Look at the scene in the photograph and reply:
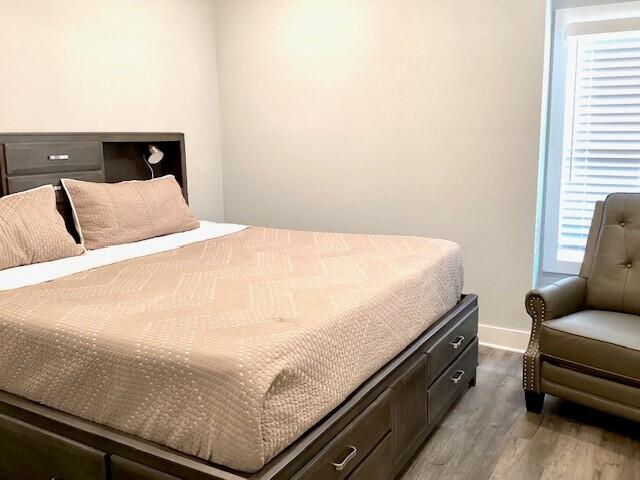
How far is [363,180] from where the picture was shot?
387 cm

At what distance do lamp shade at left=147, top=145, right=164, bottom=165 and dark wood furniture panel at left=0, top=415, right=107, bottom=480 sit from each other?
6.95ft

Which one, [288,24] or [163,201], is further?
[288,24]

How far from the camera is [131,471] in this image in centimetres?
157

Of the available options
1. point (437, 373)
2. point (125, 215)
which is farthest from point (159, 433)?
point (125, 215)

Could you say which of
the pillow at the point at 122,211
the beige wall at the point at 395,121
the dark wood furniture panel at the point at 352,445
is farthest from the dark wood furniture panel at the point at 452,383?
the pillow at the point at 122,211

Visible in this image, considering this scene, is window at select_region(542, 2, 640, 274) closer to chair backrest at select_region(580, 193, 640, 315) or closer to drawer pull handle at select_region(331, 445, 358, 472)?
chair backrest at select_region(580, 193, 640, 315)

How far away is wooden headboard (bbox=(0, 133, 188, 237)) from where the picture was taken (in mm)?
2875

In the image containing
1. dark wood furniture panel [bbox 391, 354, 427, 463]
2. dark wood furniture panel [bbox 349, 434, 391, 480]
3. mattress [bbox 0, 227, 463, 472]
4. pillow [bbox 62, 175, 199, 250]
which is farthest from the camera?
pillow [bbox 62, 175, 199, 250]

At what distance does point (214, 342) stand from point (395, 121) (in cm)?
246

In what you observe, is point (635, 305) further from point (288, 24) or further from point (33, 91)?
point (33, 91)

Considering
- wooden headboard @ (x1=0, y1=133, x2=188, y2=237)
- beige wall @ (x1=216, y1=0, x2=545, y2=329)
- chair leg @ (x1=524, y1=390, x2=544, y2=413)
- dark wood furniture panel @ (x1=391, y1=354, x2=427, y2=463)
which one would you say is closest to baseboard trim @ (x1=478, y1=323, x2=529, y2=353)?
beige wall @ (x1=216, y1=0, x2=545, y2=329)

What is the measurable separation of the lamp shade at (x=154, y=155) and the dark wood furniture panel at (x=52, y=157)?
0.41 meters

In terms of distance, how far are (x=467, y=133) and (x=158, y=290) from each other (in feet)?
7.06

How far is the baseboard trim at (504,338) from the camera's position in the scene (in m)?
3.48
